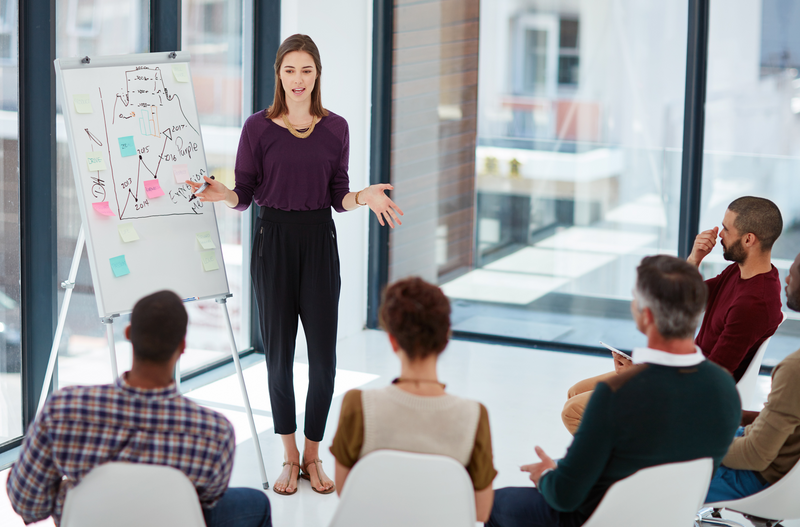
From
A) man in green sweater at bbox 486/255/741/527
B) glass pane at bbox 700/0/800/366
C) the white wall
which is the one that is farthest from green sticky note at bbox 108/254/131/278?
glass pane at bbox 700/0/800/366

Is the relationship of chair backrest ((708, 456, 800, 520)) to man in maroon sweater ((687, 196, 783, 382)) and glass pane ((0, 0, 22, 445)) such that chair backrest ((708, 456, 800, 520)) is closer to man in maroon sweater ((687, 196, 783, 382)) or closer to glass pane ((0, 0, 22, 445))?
man in maroon sweater ((687, 196, 783, 382))

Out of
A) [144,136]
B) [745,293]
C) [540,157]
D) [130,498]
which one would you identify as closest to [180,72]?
[144,136]

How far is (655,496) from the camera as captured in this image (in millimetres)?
1626

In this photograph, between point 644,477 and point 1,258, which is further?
point 1,258

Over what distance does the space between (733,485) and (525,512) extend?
0.63 meters

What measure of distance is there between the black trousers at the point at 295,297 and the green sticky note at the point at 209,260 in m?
0.20

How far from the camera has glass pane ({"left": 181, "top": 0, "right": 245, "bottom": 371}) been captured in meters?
Result: 4.11

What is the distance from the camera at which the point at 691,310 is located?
1.70 metres

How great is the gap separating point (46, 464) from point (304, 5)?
11.2ft

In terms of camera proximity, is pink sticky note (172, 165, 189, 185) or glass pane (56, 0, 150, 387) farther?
glass pane (56, 0, 150, 387)

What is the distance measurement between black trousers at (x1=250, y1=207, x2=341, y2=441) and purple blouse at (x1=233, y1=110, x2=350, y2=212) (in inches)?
2.2

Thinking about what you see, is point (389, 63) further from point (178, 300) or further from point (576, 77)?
point (178, 300)

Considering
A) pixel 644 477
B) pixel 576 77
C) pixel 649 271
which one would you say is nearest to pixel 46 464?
pixel 644 477

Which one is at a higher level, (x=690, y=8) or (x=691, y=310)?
(x=690, y=8)
